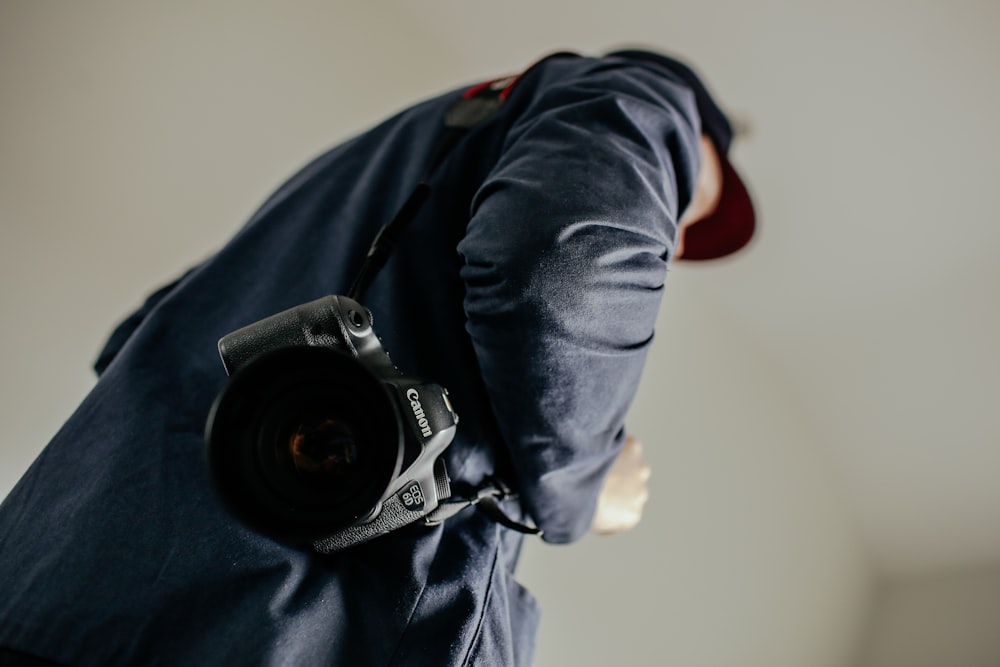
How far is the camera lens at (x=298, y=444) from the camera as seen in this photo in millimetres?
281

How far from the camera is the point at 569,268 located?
1.32ft

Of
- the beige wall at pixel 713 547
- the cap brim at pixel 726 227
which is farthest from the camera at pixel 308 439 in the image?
the beige wall at pixel 713 547

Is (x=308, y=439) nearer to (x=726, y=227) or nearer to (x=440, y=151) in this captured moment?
(x=440, y=151)

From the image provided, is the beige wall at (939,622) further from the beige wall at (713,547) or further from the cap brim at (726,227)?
the cap brim at (726,227)

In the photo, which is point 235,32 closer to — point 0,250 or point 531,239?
point 0,250

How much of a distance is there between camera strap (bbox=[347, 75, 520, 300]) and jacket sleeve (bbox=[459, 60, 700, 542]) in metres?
A: 0.05

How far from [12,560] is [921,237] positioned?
1.36 meters

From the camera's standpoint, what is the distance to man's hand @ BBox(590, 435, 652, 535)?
2.39 ft

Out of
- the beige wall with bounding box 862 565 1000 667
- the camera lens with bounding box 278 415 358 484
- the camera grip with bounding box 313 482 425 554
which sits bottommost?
the beige wall with bounding box 862 565 1000 667

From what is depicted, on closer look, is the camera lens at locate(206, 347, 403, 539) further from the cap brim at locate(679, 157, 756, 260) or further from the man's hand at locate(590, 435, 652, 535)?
the cap brim at locate(679, 157, 756, 260)

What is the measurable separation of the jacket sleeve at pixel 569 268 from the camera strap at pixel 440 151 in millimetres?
51

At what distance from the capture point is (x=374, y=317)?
0.47 metres

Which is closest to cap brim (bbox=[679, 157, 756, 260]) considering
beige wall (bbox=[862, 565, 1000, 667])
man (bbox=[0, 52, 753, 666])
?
man (bbox=[0, 52, 753, 666])

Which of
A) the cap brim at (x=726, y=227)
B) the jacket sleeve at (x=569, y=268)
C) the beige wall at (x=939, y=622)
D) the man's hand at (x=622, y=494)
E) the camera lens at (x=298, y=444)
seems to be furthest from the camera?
the beige wall at (x=939, y=622)
